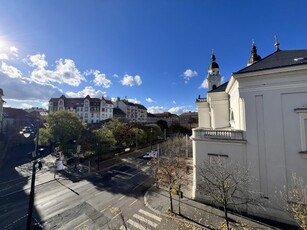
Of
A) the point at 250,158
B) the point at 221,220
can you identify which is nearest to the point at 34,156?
the point at 221,220

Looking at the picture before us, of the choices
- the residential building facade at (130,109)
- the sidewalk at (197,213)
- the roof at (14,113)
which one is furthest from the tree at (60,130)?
the residential building facade at (130,109)

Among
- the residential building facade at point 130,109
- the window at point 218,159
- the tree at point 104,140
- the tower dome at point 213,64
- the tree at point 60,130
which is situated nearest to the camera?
the window at point 218,159

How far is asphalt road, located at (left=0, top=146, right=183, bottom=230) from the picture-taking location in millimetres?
12591

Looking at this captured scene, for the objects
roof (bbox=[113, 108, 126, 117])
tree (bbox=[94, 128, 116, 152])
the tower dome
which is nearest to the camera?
tree (bbox=[94, 128, 116, 152])

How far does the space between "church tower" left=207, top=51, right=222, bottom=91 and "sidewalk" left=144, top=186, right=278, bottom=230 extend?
21.0 meters

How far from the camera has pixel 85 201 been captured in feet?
52.4

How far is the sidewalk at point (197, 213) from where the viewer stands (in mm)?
11812

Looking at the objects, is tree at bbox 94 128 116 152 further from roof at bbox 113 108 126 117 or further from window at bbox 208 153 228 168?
roof at bbox 113 108 126 117

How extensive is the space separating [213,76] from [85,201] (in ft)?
89.5

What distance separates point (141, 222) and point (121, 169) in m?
14.6

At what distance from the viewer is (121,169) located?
86.8 feet

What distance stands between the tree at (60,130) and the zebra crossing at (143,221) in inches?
754

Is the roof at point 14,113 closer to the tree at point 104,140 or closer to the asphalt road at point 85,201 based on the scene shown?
the asphalt road at point 85,201

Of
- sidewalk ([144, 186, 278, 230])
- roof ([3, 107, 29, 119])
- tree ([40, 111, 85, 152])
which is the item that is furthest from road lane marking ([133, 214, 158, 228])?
roof ([3, 107, 29, 119])
